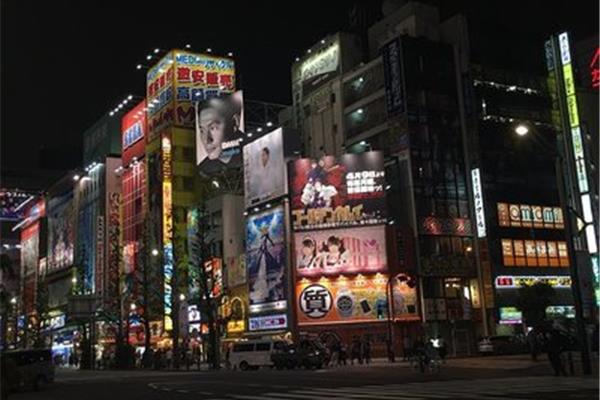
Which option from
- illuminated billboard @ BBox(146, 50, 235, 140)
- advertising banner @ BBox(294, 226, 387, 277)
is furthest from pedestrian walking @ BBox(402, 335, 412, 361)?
illuminated billboard @ BBox(146, 50, 235, 140)

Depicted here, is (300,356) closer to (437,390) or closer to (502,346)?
(502,346)

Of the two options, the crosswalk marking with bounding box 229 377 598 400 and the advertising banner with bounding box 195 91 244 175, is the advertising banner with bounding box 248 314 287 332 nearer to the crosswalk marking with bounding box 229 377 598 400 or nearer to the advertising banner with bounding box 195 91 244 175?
the advertising banner with bounding box 195 91 244 175

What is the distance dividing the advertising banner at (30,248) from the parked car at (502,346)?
87104 millimetres

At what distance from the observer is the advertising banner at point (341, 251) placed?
52000mm

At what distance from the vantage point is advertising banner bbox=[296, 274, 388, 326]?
51.2 metres

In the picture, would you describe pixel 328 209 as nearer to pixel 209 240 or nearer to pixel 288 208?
pixel 288 208

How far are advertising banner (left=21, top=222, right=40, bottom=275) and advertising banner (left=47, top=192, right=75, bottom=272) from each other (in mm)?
7079

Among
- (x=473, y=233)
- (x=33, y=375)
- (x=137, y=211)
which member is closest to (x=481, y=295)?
(x=473, y=233)

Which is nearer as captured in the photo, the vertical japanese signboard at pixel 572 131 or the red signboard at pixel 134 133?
the vertical japanese signboard at pixel 572 131

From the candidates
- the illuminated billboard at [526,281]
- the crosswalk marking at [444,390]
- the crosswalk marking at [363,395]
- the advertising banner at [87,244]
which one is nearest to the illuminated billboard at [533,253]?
the illuminated billboard at [526,281]

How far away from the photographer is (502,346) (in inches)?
1806

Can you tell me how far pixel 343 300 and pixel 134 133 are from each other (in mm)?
41412

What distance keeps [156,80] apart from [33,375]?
54072 mm

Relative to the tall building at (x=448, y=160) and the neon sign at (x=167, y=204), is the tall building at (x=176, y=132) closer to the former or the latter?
the neon sign at (x=167, y=204)
